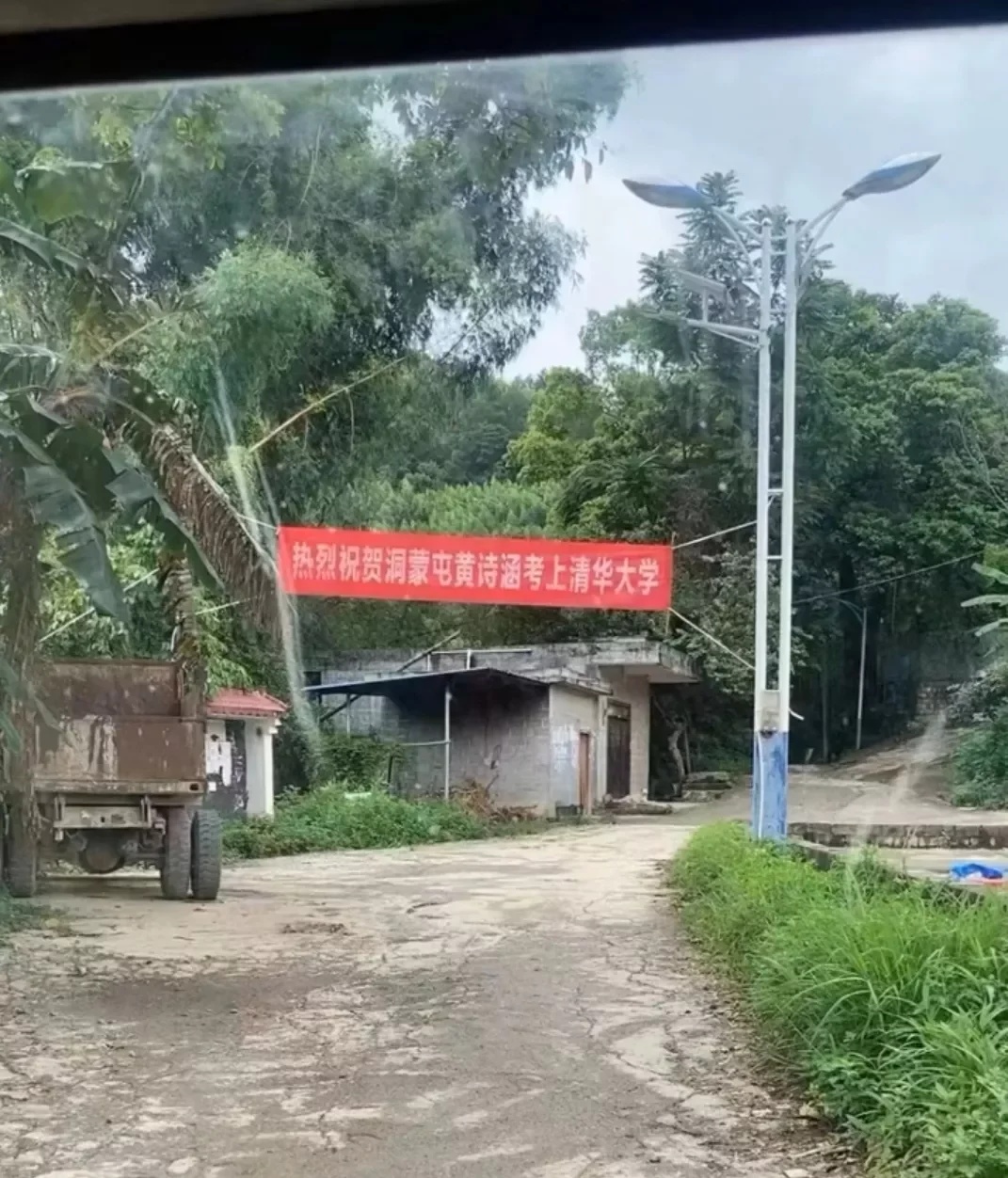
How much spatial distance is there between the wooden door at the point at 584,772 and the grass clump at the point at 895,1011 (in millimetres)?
1832

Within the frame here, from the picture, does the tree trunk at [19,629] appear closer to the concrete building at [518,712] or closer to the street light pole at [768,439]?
the concrete building at [518,712]

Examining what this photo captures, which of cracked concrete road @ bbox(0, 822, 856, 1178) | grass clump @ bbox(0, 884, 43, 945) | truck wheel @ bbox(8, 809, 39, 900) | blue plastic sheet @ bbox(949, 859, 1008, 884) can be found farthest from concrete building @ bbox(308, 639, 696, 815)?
truck wheel @ bbox(8, 809, 39, 900)

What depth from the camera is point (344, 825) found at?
7223mm

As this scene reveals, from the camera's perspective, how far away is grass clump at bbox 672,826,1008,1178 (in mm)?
2482

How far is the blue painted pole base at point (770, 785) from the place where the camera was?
4.79 metres

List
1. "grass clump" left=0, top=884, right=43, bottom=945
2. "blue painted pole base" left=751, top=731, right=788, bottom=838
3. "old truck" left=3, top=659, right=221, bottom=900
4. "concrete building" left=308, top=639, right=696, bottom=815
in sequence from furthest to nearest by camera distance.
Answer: "old truck" left=3, top=659, right=221, bottom=900 < "grass clump" left=0, top=884, right=43, bottom=945 < "concrete building" left=308, top=639, right=696, bottom=815 < "blue painted pole base" left=751, top=731, right=788, bottom=838

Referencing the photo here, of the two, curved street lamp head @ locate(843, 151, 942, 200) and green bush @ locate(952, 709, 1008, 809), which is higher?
curved street lamp head @ locate(843, 151, 942, 200)

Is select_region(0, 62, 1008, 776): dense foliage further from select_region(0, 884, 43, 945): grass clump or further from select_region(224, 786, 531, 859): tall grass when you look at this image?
select_region(224, 786, 531, 859): tall grass

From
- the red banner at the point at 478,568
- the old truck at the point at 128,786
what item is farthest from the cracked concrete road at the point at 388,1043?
the red banner at the point at 478,568

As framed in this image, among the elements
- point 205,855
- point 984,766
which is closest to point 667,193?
point 984,766

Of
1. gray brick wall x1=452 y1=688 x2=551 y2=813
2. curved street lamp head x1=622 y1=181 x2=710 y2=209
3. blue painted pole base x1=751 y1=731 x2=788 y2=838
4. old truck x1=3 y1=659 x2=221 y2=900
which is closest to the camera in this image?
curved street lamp head x1=622 y1=181 x2=710 y2=209

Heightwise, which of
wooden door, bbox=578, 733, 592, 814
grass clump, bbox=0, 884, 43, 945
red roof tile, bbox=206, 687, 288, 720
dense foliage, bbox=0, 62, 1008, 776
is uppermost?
dense foliage, bbox=0, 62, 1008, 776

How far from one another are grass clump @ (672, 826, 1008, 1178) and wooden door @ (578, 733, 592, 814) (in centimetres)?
183

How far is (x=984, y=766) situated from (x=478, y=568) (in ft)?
5.98
